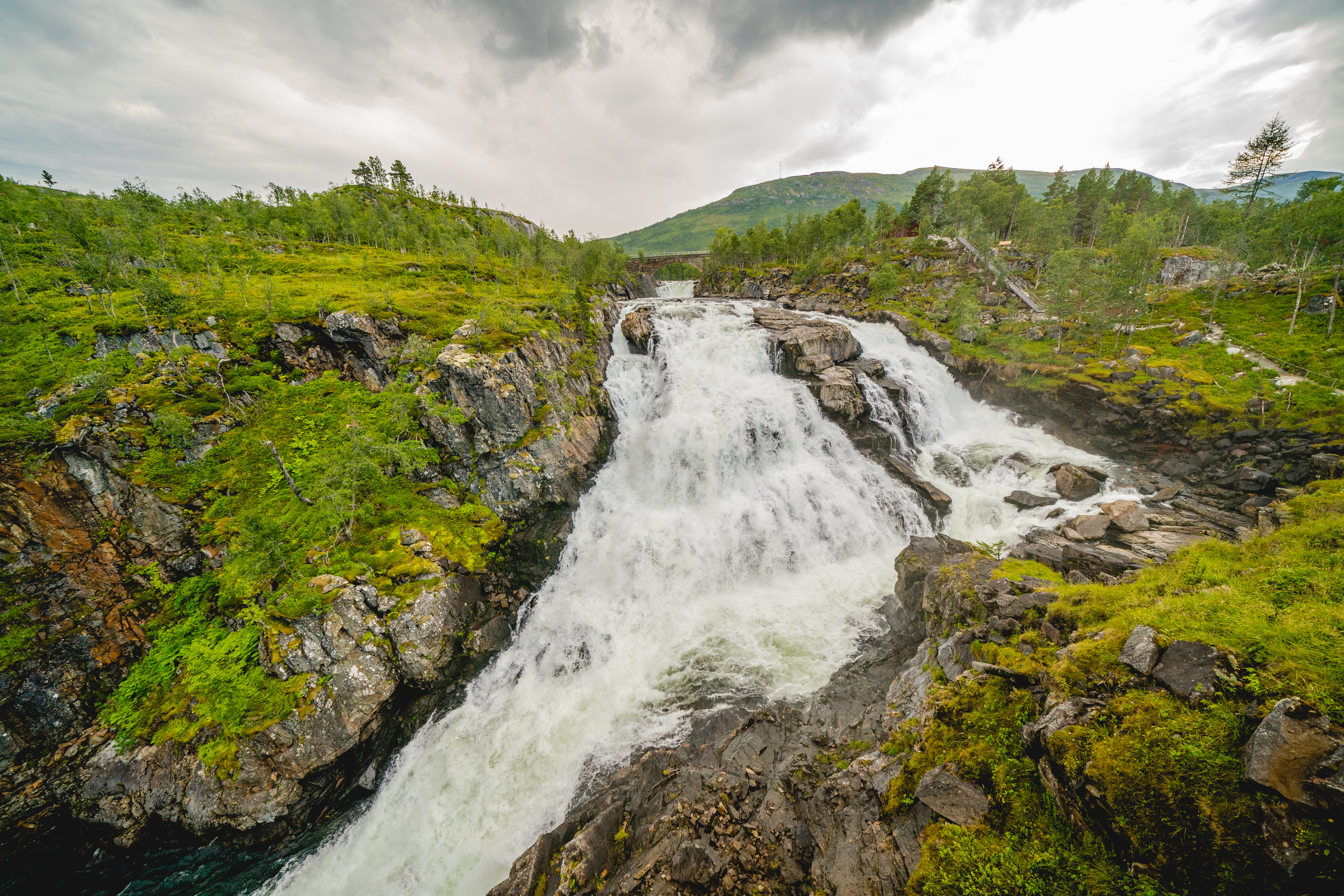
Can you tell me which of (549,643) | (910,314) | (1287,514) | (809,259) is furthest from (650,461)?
(809,259)

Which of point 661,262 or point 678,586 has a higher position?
point 661,262

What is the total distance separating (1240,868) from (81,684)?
2797 cm

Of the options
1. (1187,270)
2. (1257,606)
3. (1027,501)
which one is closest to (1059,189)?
(1187,270)

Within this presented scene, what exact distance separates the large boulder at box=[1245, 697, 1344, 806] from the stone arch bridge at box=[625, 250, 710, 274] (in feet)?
297

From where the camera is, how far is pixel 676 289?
96188mm

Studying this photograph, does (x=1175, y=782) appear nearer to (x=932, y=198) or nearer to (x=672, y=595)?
(x=672, y=595)

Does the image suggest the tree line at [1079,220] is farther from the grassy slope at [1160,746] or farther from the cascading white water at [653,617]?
the grassy slope at [1160,746]

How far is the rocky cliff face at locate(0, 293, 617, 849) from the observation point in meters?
12.8

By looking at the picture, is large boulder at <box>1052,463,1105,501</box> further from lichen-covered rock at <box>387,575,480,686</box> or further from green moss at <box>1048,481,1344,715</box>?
lichen-covered rock at <box>387,575,480,686</box>

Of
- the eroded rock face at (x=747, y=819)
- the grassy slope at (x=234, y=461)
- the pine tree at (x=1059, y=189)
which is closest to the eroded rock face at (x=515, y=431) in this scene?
the grassy slope at (x=234, y=461)

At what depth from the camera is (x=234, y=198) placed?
222 feet

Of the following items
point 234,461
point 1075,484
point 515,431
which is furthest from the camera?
point 515,431

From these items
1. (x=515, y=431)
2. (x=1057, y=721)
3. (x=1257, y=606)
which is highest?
(x=515, y=431)

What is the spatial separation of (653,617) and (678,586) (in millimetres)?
2158
